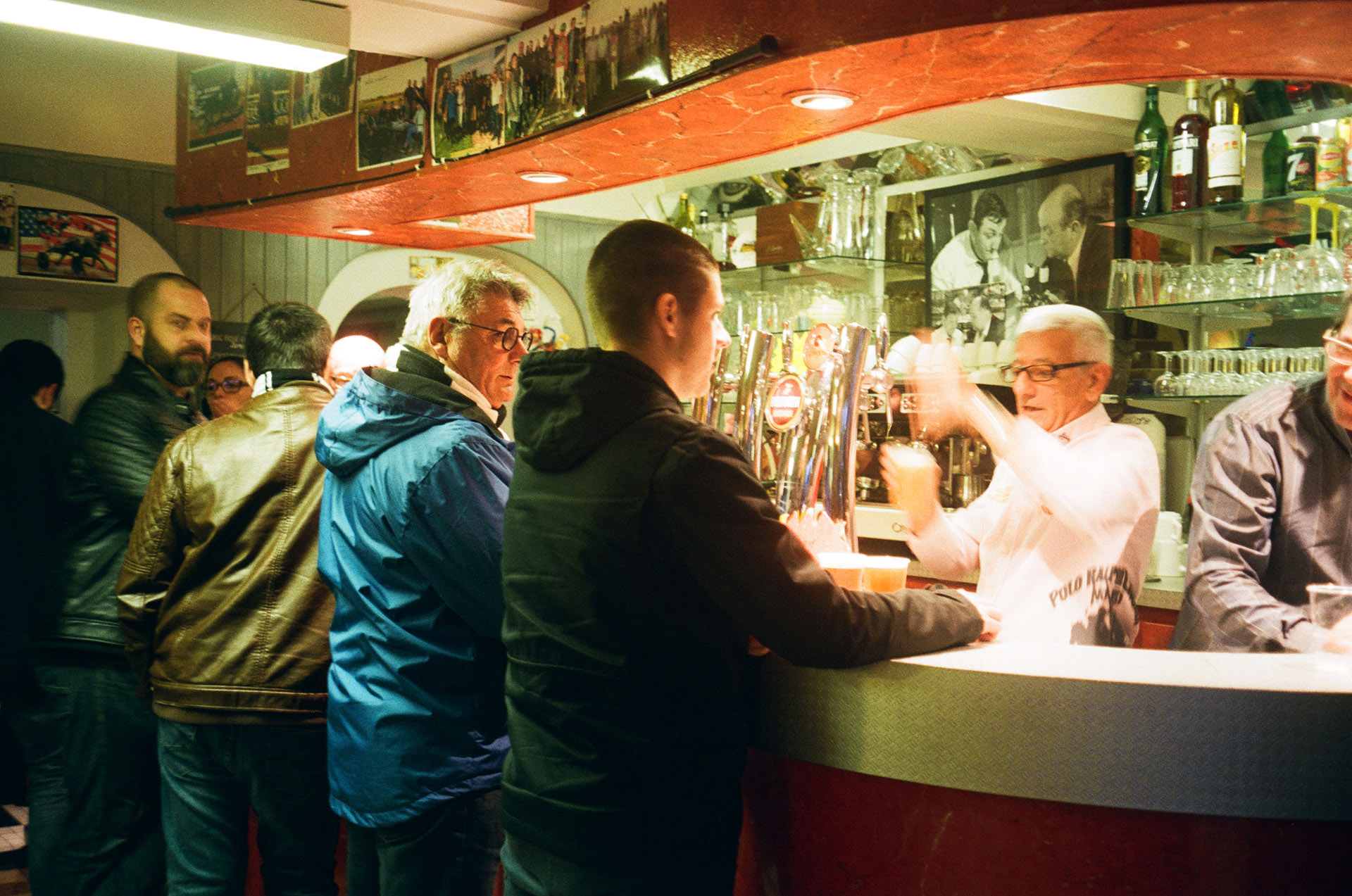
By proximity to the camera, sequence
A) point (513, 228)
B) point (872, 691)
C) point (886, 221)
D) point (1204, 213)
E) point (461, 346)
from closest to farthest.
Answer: point (872, 691) → point (461, 346) → point (1204, 213) → point (513, 228) → point (886, 221)

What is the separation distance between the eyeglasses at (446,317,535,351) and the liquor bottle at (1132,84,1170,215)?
2613mm

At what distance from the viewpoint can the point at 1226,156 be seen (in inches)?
142

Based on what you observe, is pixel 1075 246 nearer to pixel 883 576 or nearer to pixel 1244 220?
pixel 1244 220

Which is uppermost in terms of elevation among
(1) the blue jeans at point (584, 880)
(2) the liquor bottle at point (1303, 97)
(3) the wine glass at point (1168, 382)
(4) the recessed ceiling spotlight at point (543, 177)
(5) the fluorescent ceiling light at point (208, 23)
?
(2) the liquor bottle at point (1303, 97)

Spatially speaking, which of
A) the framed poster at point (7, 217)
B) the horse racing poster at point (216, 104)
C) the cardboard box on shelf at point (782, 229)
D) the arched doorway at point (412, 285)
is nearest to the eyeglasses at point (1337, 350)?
the cardboard box on shelf at point (782, 229)

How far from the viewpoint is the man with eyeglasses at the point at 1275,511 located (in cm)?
217

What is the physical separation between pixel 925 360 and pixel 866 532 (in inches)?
102

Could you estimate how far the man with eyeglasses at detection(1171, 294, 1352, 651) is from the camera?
2174mm

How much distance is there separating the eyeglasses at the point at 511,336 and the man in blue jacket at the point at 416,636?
0.21 meters

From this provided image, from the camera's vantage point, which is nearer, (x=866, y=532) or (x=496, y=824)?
(x=496, y=824)

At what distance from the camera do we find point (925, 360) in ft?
6.72

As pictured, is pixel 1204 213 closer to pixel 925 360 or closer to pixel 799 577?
pixel 925 360

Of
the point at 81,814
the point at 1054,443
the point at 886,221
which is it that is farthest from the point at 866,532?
the point at 81,814

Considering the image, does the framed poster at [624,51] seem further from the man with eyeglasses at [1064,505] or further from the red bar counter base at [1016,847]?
the red bar counter base at [1016,847]
